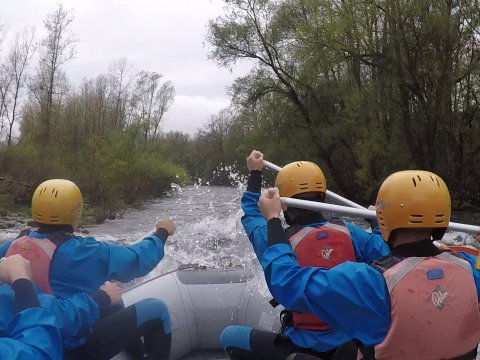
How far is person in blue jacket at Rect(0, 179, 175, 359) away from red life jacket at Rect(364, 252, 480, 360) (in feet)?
3.84

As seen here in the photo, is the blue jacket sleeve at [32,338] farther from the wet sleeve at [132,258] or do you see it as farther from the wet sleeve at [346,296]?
the wet sleeve at [132,258]

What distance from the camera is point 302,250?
2090 millimetres

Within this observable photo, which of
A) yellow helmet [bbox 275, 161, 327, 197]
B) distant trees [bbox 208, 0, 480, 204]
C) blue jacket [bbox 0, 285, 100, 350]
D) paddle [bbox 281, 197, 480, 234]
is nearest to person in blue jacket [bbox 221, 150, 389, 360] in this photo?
yellow helmet [bbox 275, 161, 327, 197]

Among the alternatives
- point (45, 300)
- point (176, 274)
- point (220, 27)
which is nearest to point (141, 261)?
point (45, 300)

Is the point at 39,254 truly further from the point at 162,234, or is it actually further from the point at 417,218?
the point at 417,218

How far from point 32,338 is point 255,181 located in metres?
1.27

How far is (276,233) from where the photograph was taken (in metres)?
1.58

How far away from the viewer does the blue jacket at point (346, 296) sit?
1341mm

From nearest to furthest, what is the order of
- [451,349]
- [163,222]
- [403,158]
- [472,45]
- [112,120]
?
[451,349] < [163,222] < [472,45] < [403,158] < [112,120]

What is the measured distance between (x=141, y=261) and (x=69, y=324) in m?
0.39

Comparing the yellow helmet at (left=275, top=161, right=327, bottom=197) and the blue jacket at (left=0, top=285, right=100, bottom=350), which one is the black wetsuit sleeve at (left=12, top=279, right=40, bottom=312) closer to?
the blue jacket at (left=0, top=285, right=100, bottom=350)

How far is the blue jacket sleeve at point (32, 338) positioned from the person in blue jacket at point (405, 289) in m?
0.60

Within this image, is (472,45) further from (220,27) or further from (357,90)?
(220,27)

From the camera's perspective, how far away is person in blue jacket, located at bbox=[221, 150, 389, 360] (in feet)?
6.64
